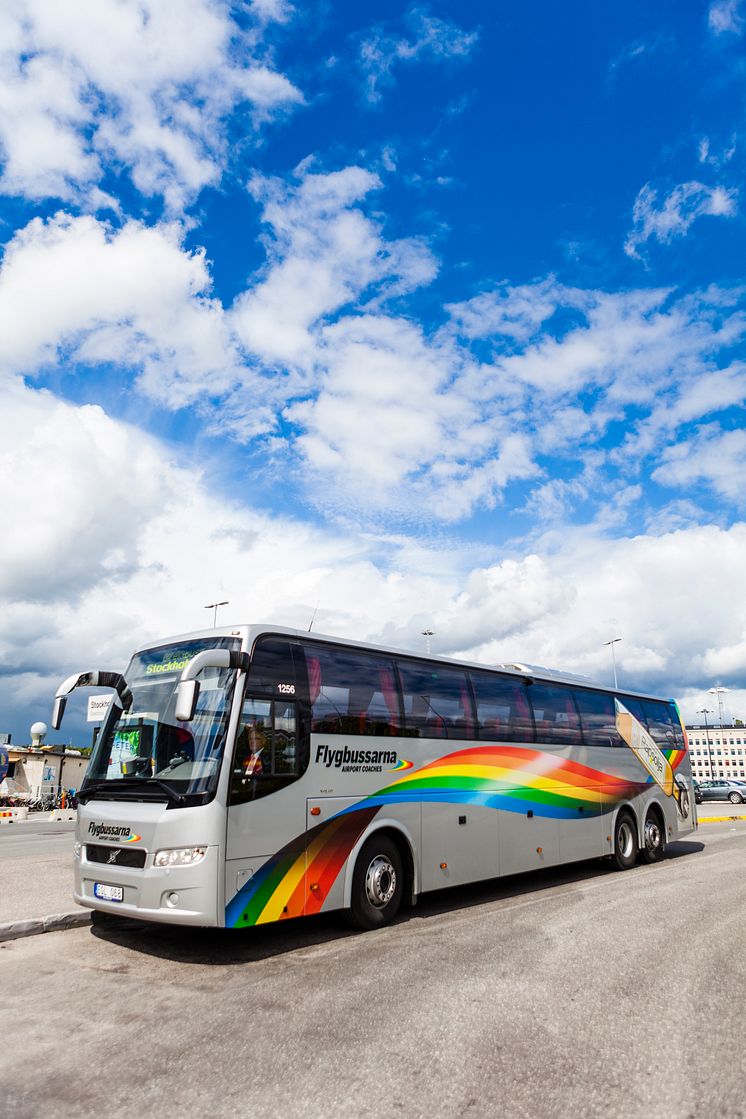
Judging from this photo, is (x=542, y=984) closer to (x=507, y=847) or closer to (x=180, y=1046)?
(x=180, y=1046)

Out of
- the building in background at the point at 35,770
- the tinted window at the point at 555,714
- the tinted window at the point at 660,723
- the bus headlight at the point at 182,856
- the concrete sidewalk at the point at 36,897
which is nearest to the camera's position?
the bus headlight at the point at 182,856

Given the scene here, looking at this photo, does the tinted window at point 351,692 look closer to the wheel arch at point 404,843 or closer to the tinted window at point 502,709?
the wheel arch at point 404,843

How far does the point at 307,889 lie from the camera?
7.86m

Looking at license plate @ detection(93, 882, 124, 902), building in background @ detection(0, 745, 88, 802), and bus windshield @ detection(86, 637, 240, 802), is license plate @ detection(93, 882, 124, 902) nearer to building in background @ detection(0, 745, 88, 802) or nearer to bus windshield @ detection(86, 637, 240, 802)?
bus windshield @ detection(86, 637, 240, 802)

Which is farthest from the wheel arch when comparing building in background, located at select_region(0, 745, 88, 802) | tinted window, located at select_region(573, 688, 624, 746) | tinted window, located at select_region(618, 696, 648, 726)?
building in background, located at select_region(0, 745, 88, 802)

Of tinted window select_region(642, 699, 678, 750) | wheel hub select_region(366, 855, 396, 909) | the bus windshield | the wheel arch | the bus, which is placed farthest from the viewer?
tinted window select_region(642, 699, 678, 750)

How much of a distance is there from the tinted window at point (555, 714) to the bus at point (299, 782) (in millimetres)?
207

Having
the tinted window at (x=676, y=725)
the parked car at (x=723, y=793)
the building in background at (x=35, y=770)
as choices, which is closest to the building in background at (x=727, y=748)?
the parked car at (x=723, y=793)

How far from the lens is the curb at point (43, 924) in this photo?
788 centimetres

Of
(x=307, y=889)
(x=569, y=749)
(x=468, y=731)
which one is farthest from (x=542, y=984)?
(x=569, y=749)

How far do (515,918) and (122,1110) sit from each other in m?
6.19

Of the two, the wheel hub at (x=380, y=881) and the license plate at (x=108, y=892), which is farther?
the wheel hub at (x=380, y=881)

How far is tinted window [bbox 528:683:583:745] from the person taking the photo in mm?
12312

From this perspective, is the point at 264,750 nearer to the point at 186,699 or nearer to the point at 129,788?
the point at 129,788
